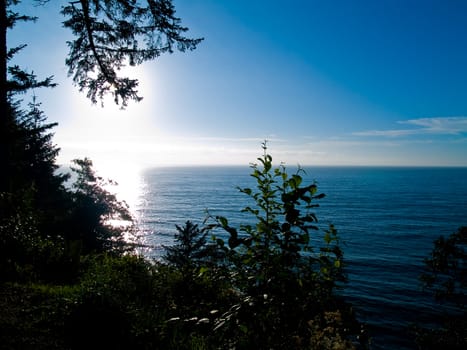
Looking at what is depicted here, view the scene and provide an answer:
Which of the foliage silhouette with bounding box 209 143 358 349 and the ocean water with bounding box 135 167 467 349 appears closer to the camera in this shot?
the foliage silhouette with bounding box 209 143 358 349

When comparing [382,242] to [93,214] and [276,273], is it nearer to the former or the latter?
[93,214]

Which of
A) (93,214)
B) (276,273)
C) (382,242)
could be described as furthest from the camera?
(382,242)

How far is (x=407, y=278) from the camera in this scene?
31.9m

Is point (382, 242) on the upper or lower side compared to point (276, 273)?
lower

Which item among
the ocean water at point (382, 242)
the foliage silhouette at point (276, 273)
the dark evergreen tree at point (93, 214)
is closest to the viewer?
the foliage silhouette at point (276, 273)

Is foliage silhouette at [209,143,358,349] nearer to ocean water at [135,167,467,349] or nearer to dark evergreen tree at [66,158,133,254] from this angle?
ocean water at [135,167,467,349]

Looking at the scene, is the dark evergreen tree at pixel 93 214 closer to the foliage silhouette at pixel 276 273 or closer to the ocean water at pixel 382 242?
the ocean water at pixel 382 242

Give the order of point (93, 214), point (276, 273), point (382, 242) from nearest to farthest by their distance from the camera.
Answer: point (276, 273) → point (93, 214) → point (382, 242)

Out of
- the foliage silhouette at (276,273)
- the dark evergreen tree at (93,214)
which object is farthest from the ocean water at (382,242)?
the dark evergreen tree at (93,214)

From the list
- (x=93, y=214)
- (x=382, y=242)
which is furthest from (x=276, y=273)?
(x=382, y=242)

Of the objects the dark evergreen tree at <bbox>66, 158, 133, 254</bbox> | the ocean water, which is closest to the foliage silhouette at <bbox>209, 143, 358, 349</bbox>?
the ocean water

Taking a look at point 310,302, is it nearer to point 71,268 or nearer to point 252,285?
point 252,285

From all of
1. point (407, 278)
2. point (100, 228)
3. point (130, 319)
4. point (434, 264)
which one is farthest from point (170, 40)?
point (407, 278)

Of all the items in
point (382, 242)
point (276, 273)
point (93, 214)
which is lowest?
point (382, 242)
